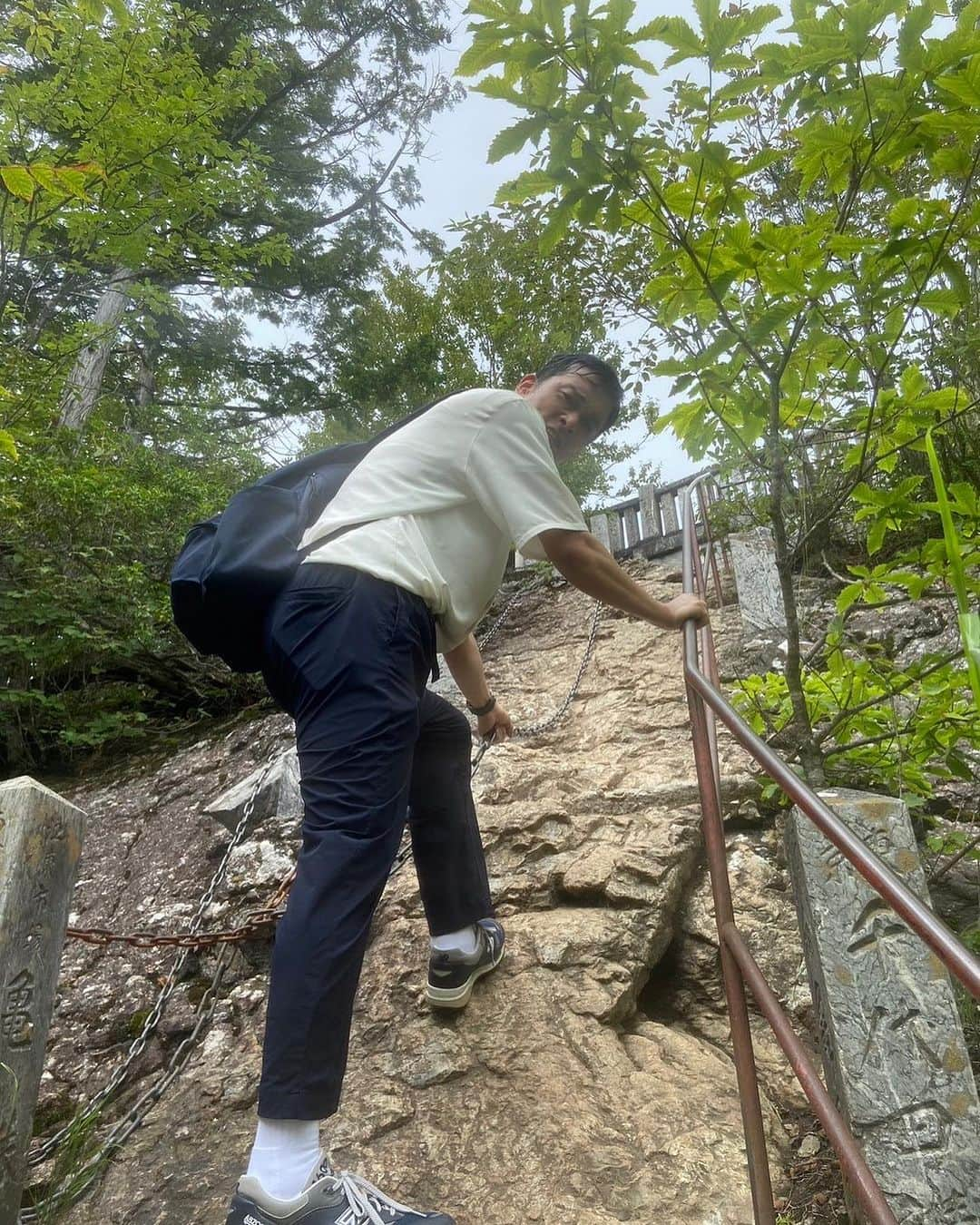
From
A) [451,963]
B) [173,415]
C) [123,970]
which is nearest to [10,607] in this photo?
[123,970]

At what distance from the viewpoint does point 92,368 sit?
796 cm

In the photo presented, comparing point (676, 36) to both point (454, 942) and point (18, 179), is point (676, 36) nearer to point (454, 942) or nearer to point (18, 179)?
point (18, 179)

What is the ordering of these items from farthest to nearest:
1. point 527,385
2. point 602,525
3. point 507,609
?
point 602,525 → point 507,609 → point 527,385

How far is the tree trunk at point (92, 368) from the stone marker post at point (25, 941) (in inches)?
246

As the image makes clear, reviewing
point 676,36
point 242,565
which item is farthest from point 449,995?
point 676,36

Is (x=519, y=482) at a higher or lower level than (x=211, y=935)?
higher

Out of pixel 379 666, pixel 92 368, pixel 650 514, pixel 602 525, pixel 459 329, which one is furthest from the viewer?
pixel 459 329

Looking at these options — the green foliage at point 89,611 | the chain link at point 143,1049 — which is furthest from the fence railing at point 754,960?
the green foliage at point 89,611

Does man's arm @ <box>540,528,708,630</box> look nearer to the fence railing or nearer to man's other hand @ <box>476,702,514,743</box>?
the fence railing

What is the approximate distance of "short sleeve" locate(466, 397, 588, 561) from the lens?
1.59 m

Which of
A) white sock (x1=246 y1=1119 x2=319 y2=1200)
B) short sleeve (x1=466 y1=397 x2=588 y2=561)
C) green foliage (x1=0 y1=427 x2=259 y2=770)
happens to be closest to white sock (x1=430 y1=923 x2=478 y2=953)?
white sock (x1=246 y1=1119 x2=319 y2=1200)

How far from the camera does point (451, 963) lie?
2023 millimetres

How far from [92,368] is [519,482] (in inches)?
314

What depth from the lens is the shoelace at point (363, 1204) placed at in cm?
129
